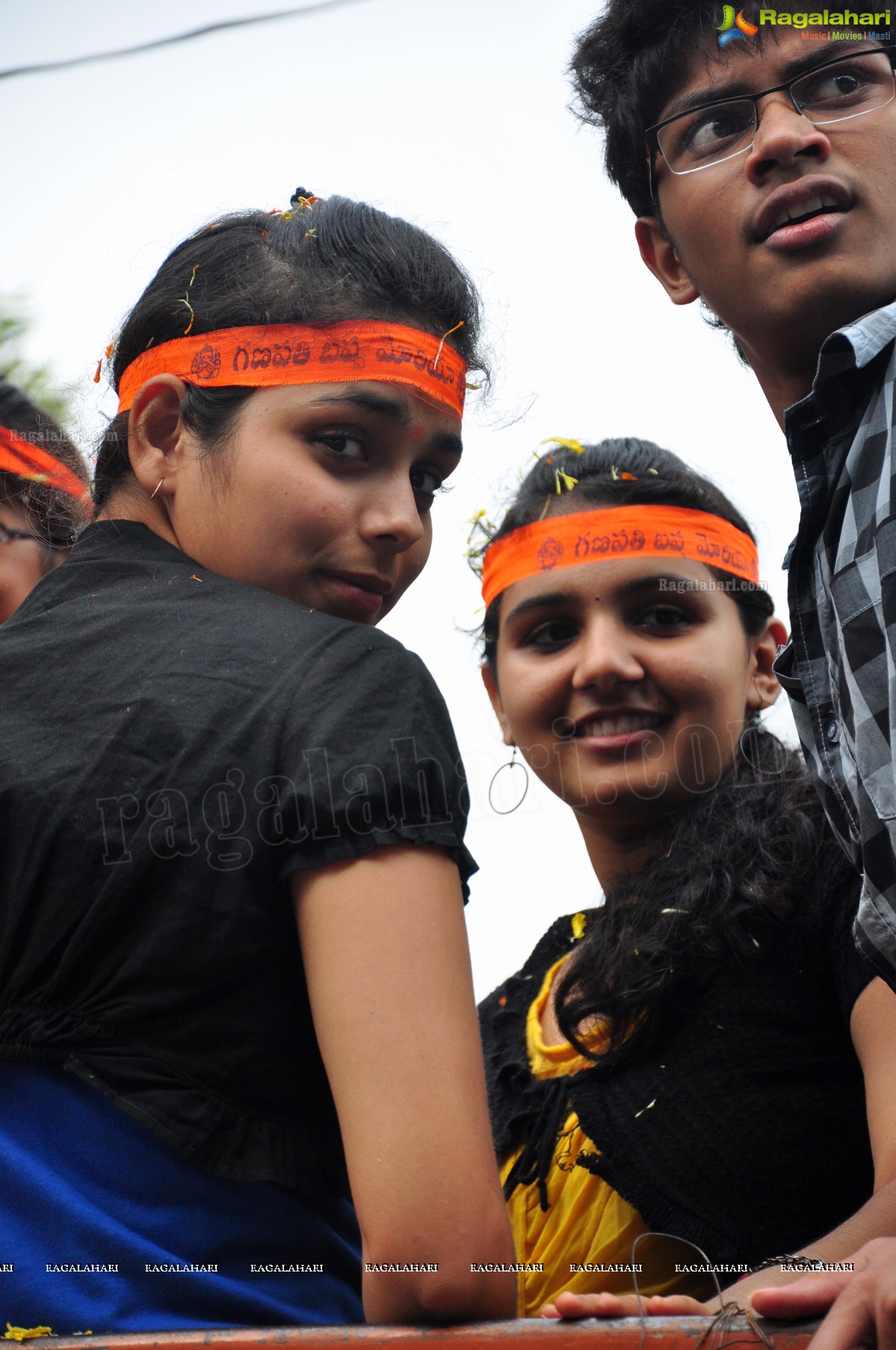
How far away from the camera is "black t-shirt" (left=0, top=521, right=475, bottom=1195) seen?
124 centimetres

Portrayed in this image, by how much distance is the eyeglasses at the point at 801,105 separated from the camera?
1.86 m

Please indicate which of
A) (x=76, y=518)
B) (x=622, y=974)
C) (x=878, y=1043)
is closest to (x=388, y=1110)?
(x=878, y=1043)

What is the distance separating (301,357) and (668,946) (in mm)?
1214

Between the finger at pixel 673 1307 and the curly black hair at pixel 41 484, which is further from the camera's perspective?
the curly black hair at pixel 41 484

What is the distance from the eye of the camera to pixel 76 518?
2.42m

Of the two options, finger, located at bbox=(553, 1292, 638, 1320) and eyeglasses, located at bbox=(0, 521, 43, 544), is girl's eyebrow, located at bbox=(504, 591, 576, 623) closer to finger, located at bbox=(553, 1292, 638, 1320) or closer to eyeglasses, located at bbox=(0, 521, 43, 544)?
eyeglasses, located at bbox=(0, 521, 43, 544)

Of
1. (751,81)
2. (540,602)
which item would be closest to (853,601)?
(751,81)

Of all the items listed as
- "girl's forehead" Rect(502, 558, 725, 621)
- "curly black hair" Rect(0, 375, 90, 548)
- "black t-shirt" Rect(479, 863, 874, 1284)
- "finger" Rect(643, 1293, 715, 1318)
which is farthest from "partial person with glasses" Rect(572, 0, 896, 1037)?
"curly black hair" Rect(0, 375, 90, 548)

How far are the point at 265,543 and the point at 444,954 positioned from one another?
0.65 m

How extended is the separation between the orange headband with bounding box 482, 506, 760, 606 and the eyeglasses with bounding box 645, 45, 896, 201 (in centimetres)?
97

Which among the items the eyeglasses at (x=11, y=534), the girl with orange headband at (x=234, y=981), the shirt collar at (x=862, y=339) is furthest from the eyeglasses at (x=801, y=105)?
the eyeglasses at (x=11, y=534)

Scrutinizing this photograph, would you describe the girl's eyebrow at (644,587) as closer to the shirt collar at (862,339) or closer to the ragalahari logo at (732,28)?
the ragalahari logo at (732,28)

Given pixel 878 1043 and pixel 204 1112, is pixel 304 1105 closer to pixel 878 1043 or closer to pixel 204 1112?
pixel 204 1112

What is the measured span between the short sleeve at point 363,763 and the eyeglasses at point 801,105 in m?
1.07
